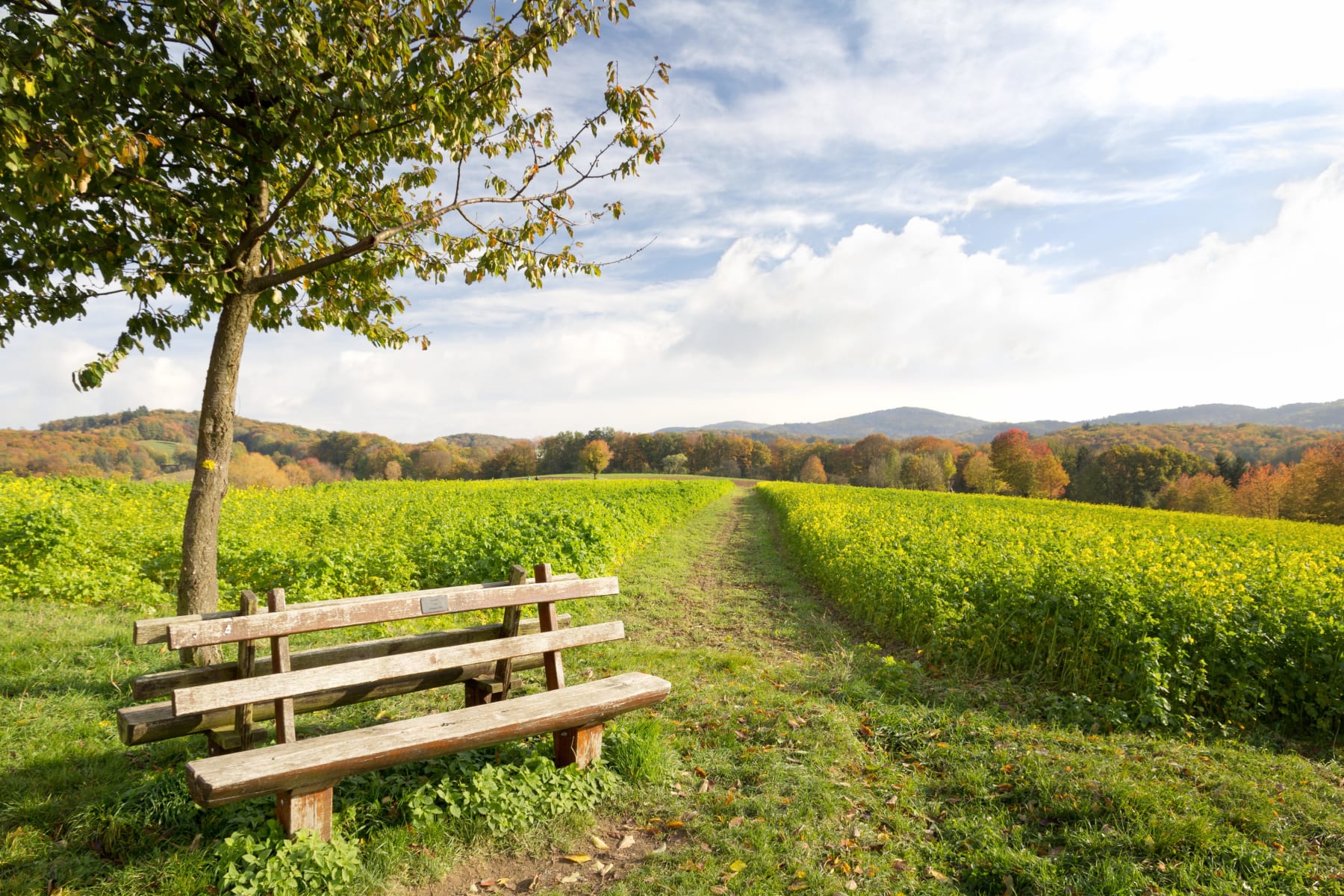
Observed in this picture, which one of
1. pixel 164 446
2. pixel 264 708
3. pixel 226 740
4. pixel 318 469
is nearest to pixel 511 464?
pixel 318 469

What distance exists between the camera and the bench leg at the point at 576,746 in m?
4.19

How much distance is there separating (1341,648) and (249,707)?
964 cm

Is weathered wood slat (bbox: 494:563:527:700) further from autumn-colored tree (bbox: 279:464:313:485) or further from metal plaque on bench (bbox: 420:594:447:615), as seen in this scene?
autumn-colored tree (bbox: 279:464:313:485)

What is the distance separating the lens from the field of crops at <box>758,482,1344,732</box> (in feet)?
20.0

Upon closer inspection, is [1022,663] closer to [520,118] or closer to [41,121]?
[520,118]

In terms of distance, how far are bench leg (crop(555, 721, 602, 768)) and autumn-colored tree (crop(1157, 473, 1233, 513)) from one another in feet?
198

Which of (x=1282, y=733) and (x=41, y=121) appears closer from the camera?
(x=41, y=121)

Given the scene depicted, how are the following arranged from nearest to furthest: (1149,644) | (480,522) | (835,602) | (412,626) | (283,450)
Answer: (1149,644), (412,626), (835,602), (480,522), (283,450)

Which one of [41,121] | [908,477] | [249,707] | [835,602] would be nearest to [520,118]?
[41,121]

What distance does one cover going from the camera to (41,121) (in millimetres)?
3764

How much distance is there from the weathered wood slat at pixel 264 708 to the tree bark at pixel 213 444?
160cm

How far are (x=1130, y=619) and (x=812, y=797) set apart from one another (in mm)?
4829

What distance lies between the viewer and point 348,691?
13.1ft

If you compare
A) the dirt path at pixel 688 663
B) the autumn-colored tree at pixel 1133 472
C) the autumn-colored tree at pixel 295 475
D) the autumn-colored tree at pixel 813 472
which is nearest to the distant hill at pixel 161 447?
the autumn-colored tree at pixel 295 475
